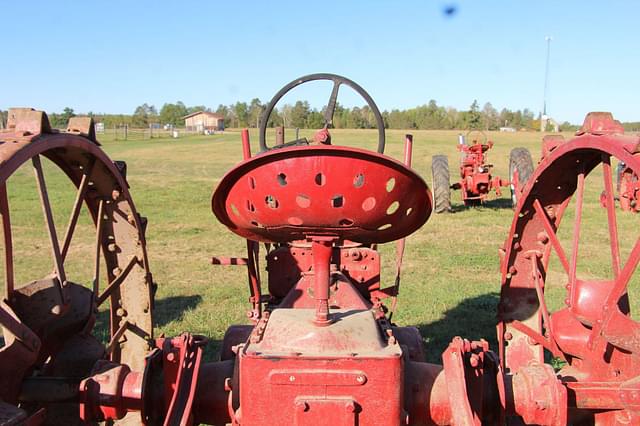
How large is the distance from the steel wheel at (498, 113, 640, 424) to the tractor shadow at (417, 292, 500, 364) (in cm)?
110

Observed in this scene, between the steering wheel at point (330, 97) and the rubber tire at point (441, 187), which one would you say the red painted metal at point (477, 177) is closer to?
the rubber tire at point (441, 187)

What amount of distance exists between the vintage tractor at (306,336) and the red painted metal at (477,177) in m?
8.65

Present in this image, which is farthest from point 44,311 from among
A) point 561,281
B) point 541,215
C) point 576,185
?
point 561,281

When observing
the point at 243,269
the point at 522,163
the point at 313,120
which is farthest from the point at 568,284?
the point at 313,120

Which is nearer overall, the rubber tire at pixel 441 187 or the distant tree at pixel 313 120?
the rubber tire at pixel 441 187

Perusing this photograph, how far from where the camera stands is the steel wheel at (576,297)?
96.0 inches

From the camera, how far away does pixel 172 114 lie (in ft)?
321

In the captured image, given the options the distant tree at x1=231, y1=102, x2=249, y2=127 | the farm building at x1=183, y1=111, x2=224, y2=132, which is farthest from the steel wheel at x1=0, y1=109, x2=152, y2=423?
the farm building at x1=183, y1=111, x2=224, y2=132

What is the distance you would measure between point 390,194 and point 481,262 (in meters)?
6.20

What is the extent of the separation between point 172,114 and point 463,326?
97.9 m

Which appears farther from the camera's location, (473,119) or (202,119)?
(202,119)

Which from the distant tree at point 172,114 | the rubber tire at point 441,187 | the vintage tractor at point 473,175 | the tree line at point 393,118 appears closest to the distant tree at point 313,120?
the tree line at point 393,118

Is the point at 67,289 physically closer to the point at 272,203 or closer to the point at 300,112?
the point at 272,203

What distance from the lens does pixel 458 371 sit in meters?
2.21
